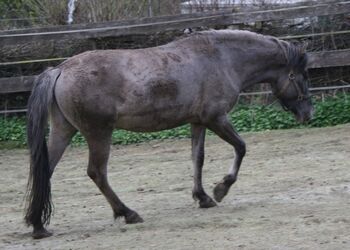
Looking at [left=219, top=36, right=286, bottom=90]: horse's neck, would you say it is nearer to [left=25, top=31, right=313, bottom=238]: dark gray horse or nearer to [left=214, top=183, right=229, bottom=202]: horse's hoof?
[left=25, top=31, right=313, bottom=238]: dark gray horse

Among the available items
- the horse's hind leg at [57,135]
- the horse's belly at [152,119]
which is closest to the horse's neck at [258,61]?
the horse's belly at [152,119]

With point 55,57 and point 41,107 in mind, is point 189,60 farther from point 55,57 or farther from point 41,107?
point 55,57

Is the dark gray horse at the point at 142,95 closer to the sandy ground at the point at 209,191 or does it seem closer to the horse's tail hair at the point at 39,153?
the horse's tail hair at the point at 39,153

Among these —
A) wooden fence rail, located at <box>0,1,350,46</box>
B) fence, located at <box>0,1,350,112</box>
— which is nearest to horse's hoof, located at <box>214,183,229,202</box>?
fence, located at <box>0,1,350,112</box>

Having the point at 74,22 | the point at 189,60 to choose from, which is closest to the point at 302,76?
the point at 189,60

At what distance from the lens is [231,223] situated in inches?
260

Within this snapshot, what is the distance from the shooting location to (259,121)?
1271 cm

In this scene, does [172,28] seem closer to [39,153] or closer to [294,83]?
[294,83]

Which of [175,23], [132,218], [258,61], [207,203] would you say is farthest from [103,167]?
[175,23]

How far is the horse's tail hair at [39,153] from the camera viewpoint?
6793 mm

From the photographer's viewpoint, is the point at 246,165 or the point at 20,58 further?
the point at 20,58

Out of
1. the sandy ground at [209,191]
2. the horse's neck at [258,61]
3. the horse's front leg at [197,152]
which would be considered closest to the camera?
the sandy ground at [209,191]

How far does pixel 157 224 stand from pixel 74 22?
9.50m

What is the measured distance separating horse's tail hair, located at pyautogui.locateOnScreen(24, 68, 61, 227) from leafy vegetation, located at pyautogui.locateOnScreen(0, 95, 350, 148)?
570 cm
